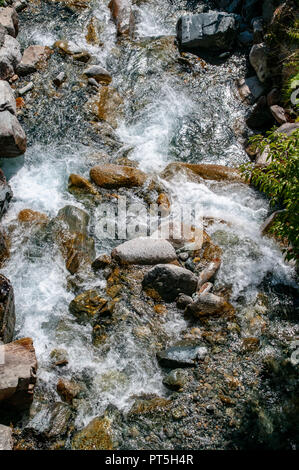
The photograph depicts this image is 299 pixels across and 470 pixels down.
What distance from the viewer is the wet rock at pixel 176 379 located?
17.5 feet

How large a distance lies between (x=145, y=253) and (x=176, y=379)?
2.25 meters

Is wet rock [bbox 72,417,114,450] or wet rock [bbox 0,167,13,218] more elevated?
wet rock [bbox 0,167,13,218]

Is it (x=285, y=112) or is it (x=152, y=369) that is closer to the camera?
(x=152, y=369)

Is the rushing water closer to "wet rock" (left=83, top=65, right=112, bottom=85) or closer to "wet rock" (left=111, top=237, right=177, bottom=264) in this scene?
"wet rock" (left=83, top=65, right=112, bottom=85)

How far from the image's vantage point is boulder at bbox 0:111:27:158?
7.69 m

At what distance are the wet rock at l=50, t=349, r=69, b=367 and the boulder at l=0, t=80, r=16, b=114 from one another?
16.8ft

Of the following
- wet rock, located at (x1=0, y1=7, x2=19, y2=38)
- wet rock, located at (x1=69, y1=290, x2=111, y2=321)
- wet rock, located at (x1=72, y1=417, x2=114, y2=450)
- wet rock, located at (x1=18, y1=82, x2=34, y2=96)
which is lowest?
wet rock, located at (x1=72, y1=417, x2=114, y2=450)

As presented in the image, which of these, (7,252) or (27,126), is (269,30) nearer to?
(27,126)

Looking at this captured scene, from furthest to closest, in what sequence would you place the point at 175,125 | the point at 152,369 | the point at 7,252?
the point at 175,125 < the point at 7,252 < the point at 152,369

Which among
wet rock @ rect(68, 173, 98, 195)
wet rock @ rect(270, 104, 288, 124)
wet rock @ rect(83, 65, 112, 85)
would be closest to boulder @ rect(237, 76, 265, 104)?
wet rock @ rect(270, 104, 288, 124)

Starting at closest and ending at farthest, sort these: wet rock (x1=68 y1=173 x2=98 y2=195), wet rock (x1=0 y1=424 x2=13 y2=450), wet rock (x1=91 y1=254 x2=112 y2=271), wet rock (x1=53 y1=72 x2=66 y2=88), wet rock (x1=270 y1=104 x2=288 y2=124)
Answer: wet rock (x1=0 y1=424 x2=13 y2=450), wet rock (x1=91 y1=254 x2=112 y2=271), wet rock (x1=68 y1=173 x2=98 y2=195), wet rock (x1=270 y1=104 x2=288 y2=124), wet rock (x1=53 y1=72 x2=66 y2=88)

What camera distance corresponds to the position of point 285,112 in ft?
29.2
